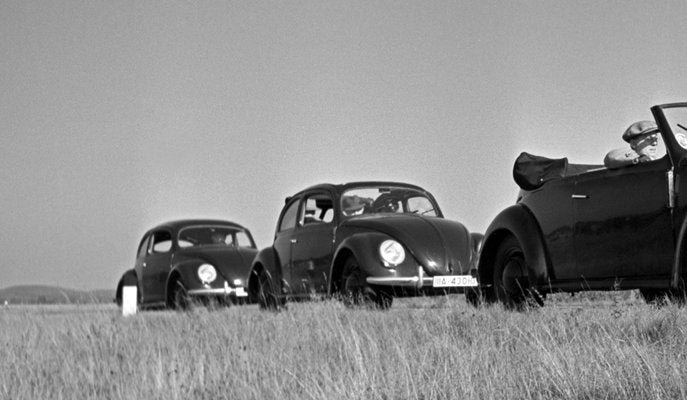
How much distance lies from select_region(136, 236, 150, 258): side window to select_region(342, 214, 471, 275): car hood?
688 centimetres

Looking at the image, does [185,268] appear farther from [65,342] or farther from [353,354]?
[353,354]

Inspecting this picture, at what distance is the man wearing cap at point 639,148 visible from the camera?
7.00 metres

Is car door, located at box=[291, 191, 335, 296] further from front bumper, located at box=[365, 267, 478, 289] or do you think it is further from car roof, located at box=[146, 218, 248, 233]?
car roof, located at box=[146, 218, 248, 233]

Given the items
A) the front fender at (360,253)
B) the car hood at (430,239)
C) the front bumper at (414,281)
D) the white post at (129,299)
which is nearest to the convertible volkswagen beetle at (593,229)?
the front bumper at (414,281)

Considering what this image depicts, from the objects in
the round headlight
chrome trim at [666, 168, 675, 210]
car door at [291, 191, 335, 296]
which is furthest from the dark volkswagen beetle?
chrome trim at [666, 168, 675, 210]

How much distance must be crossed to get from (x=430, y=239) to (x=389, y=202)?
1588 mm

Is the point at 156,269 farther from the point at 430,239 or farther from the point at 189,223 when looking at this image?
the point at 430,239

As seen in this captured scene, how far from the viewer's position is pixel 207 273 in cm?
1411

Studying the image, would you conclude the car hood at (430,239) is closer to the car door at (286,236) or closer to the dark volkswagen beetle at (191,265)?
the car door at (286,236)

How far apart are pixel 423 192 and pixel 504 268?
147 inches

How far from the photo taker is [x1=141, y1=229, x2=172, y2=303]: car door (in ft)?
50.4

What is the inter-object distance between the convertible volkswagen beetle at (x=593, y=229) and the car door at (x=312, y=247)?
2.99m

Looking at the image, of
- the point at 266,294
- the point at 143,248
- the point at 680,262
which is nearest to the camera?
the point at 680,262

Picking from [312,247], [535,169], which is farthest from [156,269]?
[535,169]
